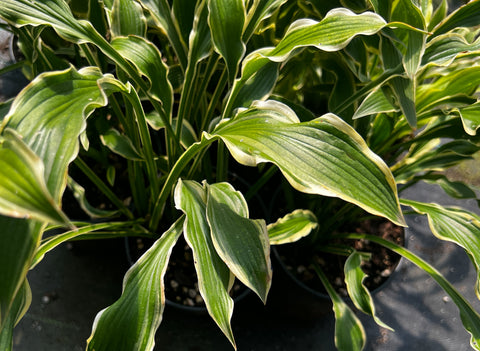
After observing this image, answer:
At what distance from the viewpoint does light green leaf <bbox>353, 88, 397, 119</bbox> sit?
840 millimetres

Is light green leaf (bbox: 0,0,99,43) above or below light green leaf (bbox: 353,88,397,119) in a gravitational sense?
above

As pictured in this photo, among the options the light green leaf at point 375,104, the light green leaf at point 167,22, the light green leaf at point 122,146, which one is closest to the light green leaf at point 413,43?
the light green leaf at point 375,104

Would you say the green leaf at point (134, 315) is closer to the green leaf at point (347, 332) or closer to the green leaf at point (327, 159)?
the green leaf at point (327, 159)

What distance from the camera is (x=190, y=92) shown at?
3.13ft

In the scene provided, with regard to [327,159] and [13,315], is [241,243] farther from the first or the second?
[13,315]

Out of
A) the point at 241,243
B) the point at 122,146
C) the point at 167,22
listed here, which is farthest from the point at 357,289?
the point at 167,22

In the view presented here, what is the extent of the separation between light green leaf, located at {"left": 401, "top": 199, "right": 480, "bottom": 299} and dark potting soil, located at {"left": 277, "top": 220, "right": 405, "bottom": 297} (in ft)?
0.94

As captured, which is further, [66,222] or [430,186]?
[430,186]

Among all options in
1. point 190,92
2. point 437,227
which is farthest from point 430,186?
point 190,92

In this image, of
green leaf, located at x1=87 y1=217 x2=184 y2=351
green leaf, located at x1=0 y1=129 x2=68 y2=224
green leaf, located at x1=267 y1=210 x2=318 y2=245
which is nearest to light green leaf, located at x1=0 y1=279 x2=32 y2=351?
green leaf, located at x1=87 y1=217 x2=184 y2=351

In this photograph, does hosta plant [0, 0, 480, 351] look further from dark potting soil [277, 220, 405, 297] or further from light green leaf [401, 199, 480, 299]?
dark potting soil [277, 220, 405, 297]

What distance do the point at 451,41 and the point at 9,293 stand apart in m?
0.88

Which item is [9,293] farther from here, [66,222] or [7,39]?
[7,39]

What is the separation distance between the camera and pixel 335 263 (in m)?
1.23
